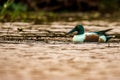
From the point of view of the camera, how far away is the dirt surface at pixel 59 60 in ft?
23.8

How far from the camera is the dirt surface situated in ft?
23.8

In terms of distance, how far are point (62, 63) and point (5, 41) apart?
334cm

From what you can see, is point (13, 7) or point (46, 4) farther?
point (46, 4)

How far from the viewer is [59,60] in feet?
28.5

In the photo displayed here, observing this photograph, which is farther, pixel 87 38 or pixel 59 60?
pixel 87 38

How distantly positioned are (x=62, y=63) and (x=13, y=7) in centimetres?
1610

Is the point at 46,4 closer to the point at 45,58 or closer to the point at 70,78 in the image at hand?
the point at 45,58

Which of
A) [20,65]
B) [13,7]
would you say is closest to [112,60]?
[20,65]

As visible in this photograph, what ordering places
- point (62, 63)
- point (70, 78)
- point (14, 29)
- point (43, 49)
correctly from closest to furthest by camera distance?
point (70, 78)
point (62, 63)
point (43, 49)
point (14, 29)

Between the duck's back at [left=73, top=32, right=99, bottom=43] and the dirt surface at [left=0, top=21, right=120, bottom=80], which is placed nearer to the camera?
the dirt surface at [left=0, top=21, right=120, bottom=80]

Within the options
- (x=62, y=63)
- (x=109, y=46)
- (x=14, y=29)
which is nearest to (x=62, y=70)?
(x=62, y=63)

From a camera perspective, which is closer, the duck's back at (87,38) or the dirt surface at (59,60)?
the dirt surface at (59,60)

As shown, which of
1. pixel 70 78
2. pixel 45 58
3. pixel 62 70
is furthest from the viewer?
pixel 45 58

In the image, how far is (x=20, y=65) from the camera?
8.12 metres
